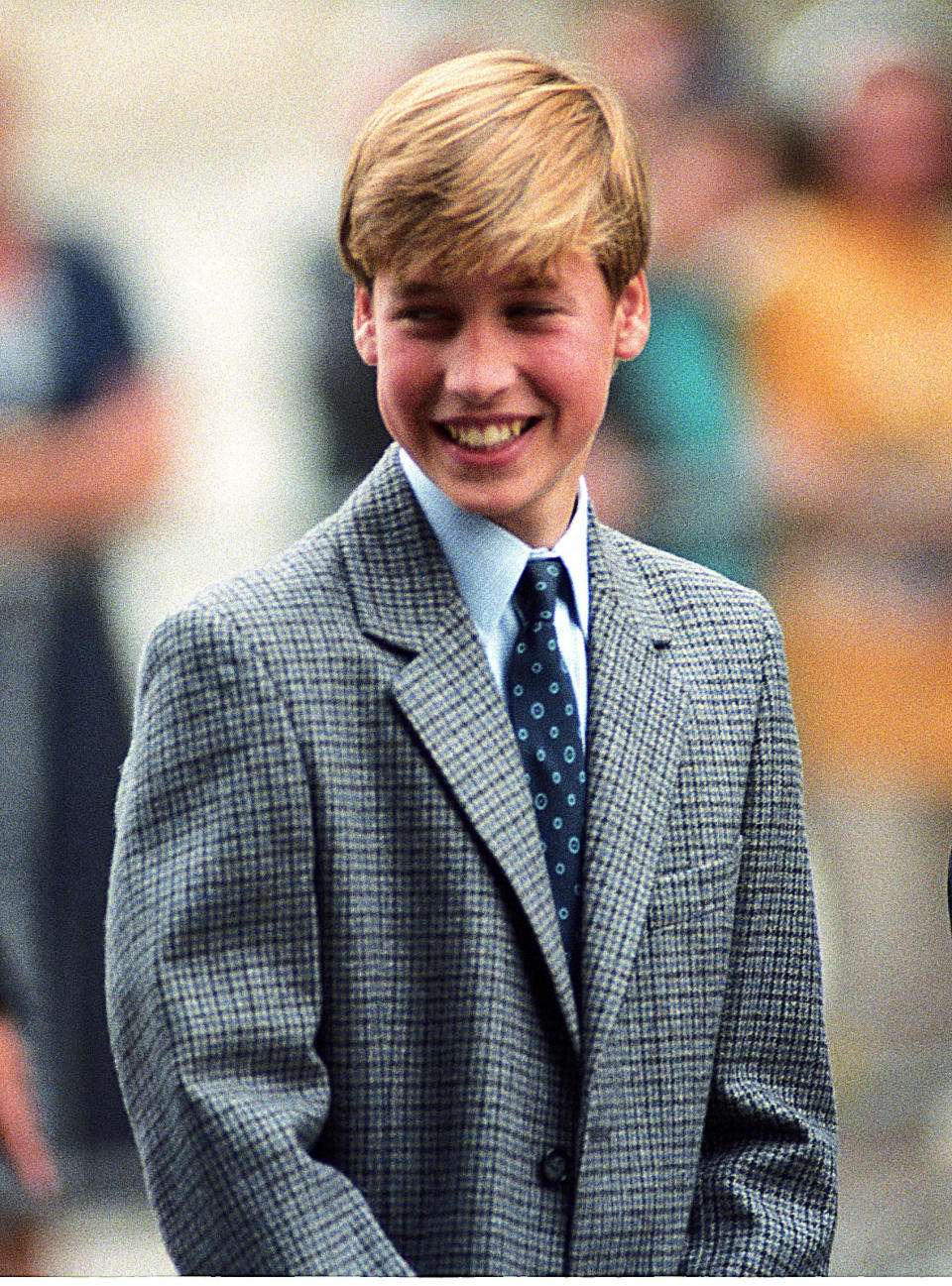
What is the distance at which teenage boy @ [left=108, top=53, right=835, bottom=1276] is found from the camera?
1311 millimetres

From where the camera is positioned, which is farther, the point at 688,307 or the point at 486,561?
the point at 688,307

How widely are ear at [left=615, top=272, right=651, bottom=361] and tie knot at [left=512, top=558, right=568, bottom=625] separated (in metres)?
0.17

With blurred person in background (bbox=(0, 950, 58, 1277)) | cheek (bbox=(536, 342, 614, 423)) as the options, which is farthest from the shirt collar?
blurred person in background (bbox=(0, 950, 58, 1277))

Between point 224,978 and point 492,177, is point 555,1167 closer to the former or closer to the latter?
point 224,978

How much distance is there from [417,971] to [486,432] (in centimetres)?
37

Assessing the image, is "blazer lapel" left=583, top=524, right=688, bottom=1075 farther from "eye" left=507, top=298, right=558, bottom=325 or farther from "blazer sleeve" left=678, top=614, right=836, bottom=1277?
"eye" left=507, top=298, right=558, bottom=325

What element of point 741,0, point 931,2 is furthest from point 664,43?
point 931,2

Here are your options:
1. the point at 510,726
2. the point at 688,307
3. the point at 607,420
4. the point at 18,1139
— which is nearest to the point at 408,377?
the point at 510,726

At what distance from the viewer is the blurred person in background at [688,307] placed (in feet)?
10.4

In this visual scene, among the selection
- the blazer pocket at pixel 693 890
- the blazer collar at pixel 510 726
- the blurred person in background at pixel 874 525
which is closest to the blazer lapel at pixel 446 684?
the blazer collar at pixel 510 726

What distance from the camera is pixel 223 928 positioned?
131 centimetres

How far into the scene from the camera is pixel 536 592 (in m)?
1.45

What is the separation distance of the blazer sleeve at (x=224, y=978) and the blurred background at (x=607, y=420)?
1.74 metres

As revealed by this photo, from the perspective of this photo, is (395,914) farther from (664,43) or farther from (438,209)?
(664,43)
